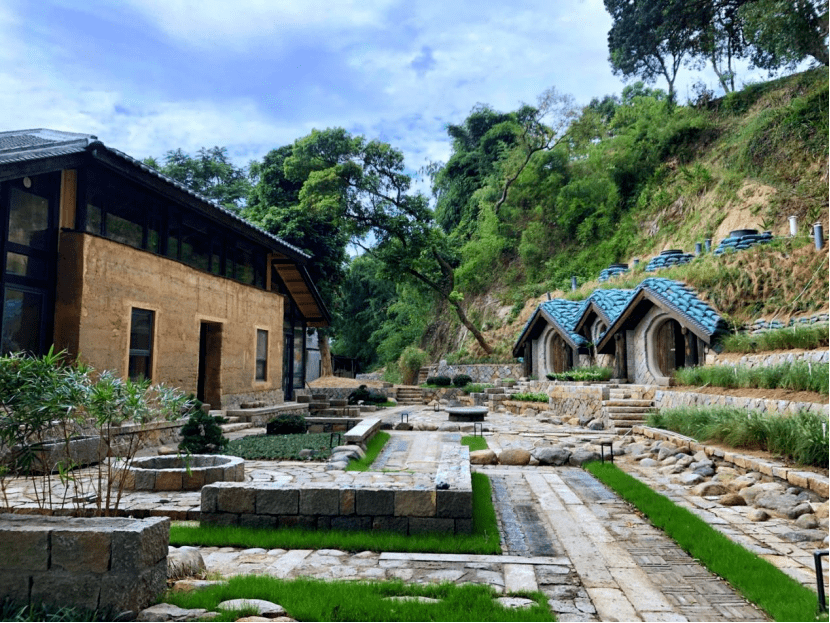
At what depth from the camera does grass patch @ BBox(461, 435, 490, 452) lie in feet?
38.2

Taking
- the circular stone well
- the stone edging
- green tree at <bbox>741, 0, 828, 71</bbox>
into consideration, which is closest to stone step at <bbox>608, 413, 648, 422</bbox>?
the stone edging

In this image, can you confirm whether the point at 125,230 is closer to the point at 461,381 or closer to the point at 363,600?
the point at 363,600

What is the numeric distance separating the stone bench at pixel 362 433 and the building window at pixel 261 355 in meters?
5.29

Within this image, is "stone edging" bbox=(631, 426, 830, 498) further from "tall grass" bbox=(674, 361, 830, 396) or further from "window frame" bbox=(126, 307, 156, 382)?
"window frame" bbox=(126, 307, 156, 382)

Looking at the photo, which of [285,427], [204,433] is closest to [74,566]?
[204,433]

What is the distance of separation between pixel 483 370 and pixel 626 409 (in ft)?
51.8

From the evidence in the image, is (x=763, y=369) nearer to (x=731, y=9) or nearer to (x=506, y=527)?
(x=506, y=527)

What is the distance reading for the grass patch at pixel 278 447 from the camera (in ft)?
30.7

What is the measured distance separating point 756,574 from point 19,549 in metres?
5.20

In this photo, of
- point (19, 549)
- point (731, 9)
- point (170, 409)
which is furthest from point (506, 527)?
point (731, 9)

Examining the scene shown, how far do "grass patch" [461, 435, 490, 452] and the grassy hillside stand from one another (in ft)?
28.6

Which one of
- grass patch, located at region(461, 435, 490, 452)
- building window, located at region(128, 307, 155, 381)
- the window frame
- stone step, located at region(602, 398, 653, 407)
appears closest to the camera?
the window frame

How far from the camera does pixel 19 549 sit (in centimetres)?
358

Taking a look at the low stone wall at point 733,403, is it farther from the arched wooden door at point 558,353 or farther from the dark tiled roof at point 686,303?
the arched wooden door at point 558,353
